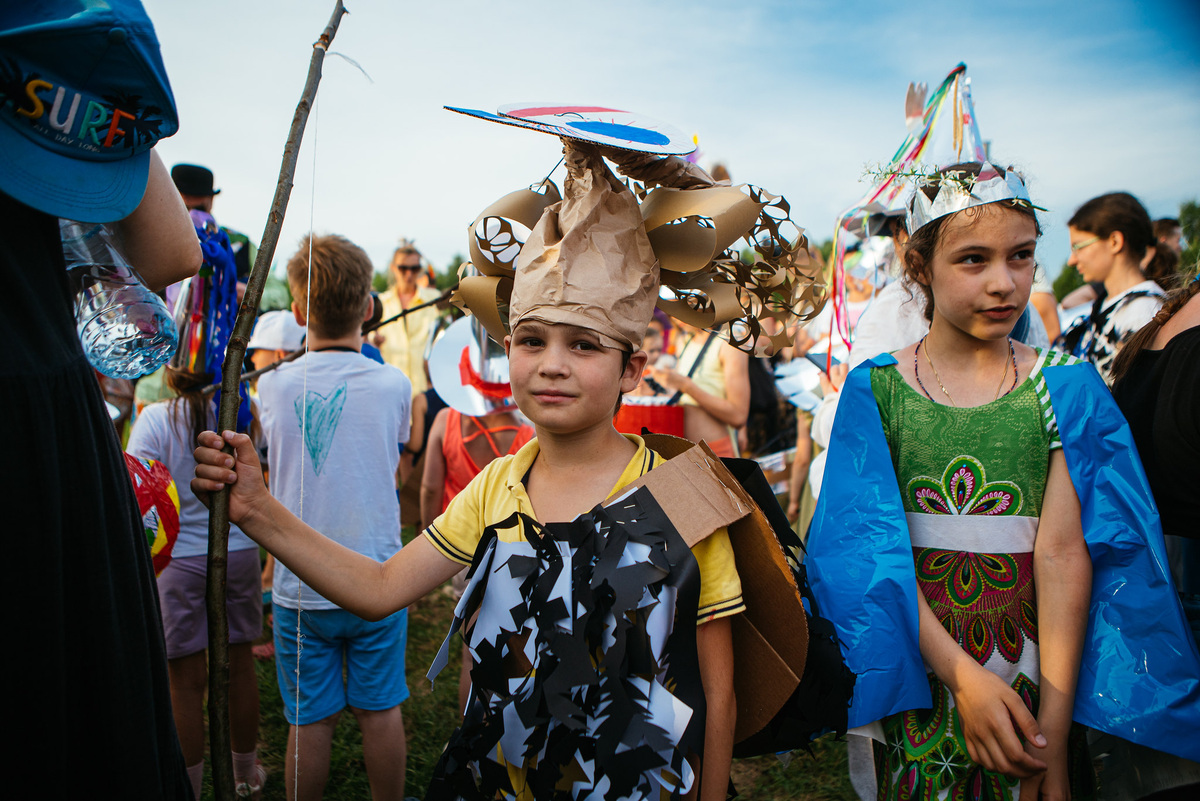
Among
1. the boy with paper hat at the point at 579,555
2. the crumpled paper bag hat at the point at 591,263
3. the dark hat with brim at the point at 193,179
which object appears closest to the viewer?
the boy with paper hat at the point at 579,555

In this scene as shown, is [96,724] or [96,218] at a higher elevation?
[96,218]

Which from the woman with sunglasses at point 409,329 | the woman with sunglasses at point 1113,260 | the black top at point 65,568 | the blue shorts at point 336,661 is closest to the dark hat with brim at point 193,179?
the woman with sunglasses at point 409,329

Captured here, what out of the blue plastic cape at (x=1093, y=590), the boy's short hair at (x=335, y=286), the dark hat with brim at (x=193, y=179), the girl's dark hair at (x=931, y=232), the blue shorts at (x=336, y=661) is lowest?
the blue shorts at (x=336, y=661)

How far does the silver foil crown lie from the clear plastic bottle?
1.74m

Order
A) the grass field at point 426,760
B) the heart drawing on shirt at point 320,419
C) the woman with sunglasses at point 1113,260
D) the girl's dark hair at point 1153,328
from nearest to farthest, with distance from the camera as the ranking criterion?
the girl's dark hair at point 1153,328, the heart drawing on shirt at point 320,419, the grass field at point 426,760, the woman with sunglasses at point 1113,260

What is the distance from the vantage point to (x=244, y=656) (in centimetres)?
302

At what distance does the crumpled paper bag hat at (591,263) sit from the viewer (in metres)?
1.54

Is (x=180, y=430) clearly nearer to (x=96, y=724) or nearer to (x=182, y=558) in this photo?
(x=182, y=558)

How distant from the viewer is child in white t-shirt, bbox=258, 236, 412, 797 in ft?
8.90

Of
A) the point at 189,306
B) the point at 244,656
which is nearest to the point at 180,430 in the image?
the point at 189,306

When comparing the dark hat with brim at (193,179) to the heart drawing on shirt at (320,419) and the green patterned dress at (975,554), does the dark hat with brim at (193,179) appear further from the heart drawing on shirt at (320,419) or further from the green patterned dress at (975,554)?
the green patterned dress at (975,554)

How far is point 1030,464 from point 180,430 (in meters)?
2.85

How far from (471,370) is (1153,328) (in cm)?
285

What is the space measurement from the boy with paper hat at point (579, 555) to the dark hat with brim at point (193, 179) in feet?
10.7
